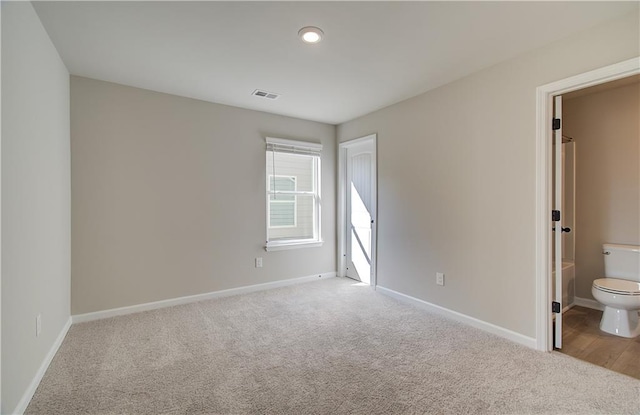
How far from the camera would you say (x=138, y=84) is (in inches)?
126

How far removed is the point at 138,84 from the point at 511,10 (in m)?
3.42

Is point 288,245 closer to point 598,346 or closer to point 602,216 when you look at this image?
point 598,346

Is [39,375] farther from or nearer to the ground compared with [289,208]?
nearer to the ground

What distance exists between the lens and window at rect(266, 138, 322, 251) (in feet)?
14.2

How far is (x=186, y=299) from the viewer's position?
142 inches

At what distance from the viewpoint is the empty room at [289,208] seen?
1.90 m

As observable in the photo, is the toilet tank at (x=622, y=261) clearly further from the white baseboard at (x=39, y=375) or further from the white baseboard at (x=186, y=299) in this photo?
the white baseboard at (x=39, y=375)

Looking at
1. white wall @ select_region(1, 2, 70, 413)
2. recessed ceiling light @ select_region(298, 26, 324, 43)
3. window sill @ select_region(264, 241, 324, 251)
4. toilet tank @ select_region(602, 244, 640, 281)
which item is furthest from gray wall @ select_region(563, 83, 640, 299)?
white wall @ select_region(1, 2, 70, 413)

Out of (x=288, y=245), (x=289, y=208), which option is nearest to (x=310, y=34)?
(x=289, y=208)

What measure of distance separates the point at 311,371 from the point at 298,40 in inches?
97.4

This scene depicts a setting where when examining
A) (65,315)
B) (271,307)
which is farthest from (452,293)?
(65,315)

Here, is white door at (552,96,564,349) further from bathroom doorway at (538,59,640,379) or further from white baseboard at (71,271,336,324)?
white baseboard at (71,271,336,324)

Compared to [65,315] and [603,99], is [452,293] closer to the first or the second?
[603,99]

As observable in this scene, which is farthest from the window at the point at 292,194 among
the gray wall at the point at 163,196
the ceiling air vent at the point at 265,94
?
the ceiling air vent at the point at 265,94
